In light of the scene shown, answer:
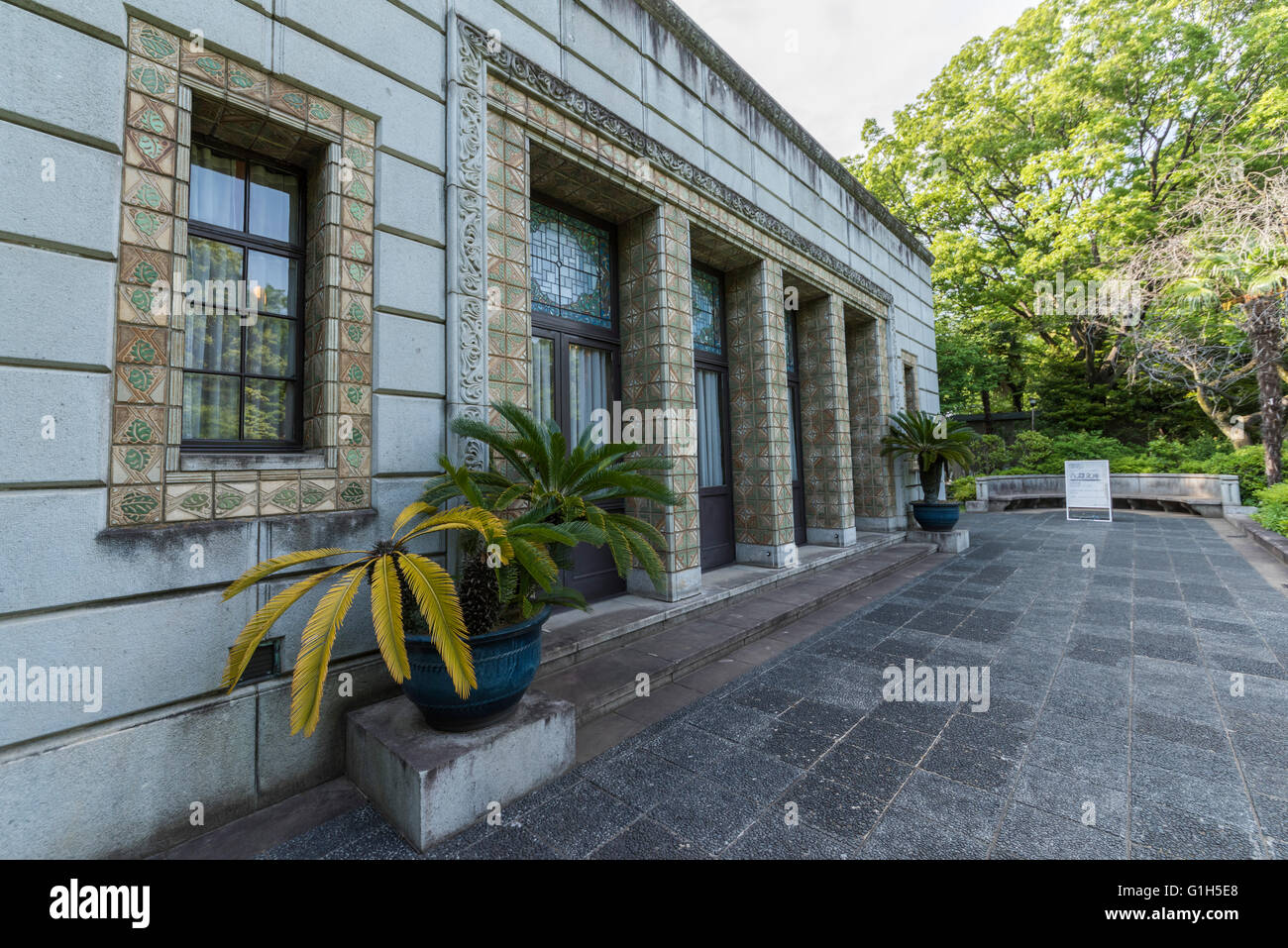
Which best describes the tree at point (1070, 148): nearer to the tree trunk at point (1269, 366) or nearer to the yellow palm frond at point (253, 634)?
the tree trunk at point (1269, 366)

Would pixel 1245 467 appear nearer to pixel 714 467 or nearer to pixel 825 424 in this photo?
pixel 825 424

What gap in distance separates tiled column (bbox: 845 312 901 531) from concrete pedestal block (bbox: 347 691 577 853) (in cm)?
906

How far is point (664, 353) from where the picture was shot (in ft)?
18.7

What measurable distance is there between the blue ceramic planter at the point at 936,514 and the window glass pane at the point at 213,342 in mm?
10628

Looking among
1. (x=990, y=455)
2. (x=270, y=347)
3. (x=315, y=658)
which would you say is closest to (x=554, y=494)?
(x=315, y=658)

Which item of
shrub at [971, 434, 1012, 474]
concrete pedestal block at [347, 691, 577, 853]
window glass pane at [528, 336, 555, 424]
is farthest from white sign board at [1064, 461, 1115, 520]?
concrete pedestal block at [347, 691, 577, 853]

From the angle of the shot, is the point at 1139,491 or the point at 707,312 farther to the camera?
the point at 1139,491

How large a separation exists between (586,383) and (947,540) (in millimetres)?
7845

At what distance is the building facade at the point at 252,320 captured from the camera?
232 centimetres

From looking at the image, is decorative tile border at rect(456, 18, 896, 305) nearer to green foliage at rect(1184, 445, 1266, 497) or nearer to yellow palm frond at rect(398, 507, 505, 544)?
yellow palm frond at rect(398, 507, 505, 544)

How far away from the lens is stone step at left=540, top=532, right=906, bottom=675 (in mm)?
4172

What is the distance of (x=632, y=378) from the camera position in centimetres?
595

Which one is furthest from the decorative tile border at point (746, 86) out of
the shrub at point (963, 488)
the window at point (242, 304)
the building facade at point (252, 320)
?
the shrub at point (963, 488)
